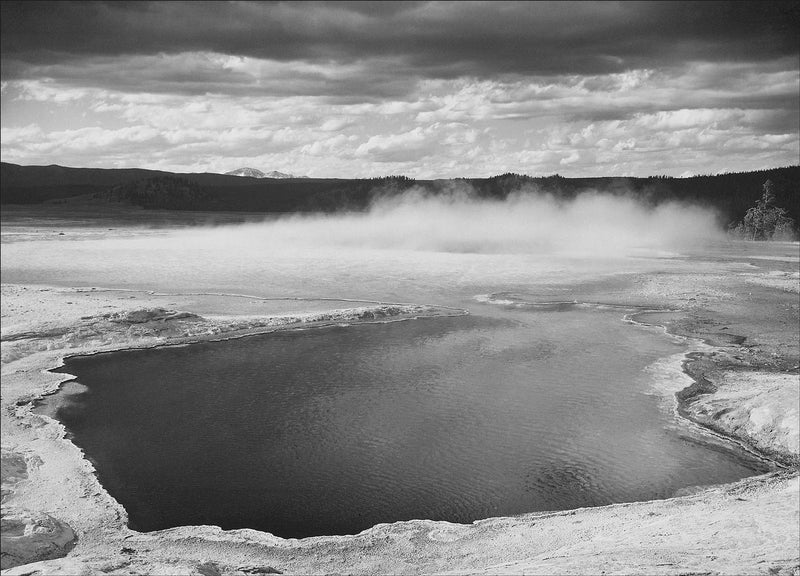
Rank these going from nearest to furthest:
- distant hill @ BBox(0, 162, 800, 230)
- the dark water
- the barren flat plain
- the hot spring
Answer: the barren flat plain
the dark water
the hot spring
distant hill @ BBox(0, 162, 800, 230)

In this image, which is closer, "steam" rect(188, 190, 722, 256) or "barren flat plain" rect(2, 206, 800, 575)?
"barren flat plain" rect(2, 206, 800, 575)

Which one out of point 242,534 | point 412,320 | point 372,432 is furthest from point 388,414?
point 412,320

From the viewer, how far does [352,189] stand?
94812 millimetres

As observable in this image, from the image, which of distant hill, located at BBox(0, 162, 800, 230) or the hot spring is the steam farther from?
the hot spring

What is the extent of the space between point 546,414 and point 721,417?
280 centimetres

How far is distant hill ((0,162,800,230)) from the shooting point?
7362cm

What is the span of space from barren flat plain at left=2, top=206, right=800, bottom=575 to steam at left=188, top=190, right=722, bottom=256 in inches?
83.3

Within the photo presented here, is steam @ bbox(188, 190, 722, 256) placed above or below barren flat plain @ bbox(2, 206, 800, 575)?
above

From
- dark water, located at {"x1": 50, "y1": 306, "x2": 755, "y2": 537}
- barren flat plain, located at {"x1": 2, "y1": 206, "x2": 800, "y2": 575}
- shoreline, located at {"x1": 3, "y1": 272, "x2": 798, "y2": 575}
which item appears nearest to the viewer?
shoreline, located at {"x1": 3, "y1": 272, "x2": 798, "y2": 575}

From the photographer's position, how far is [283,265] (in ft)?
103

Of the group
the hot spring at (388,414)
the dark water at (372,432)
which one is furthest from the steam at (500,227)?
the dark water at (372,432)

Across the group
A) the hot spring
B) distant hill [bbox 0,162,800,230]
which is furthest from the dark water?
distant hill [bbox 0,162,800,230]

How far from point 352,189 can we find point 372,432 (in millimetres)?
85228

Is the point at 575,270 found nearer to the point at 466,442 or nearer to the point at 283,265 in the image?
the point at 283,265
